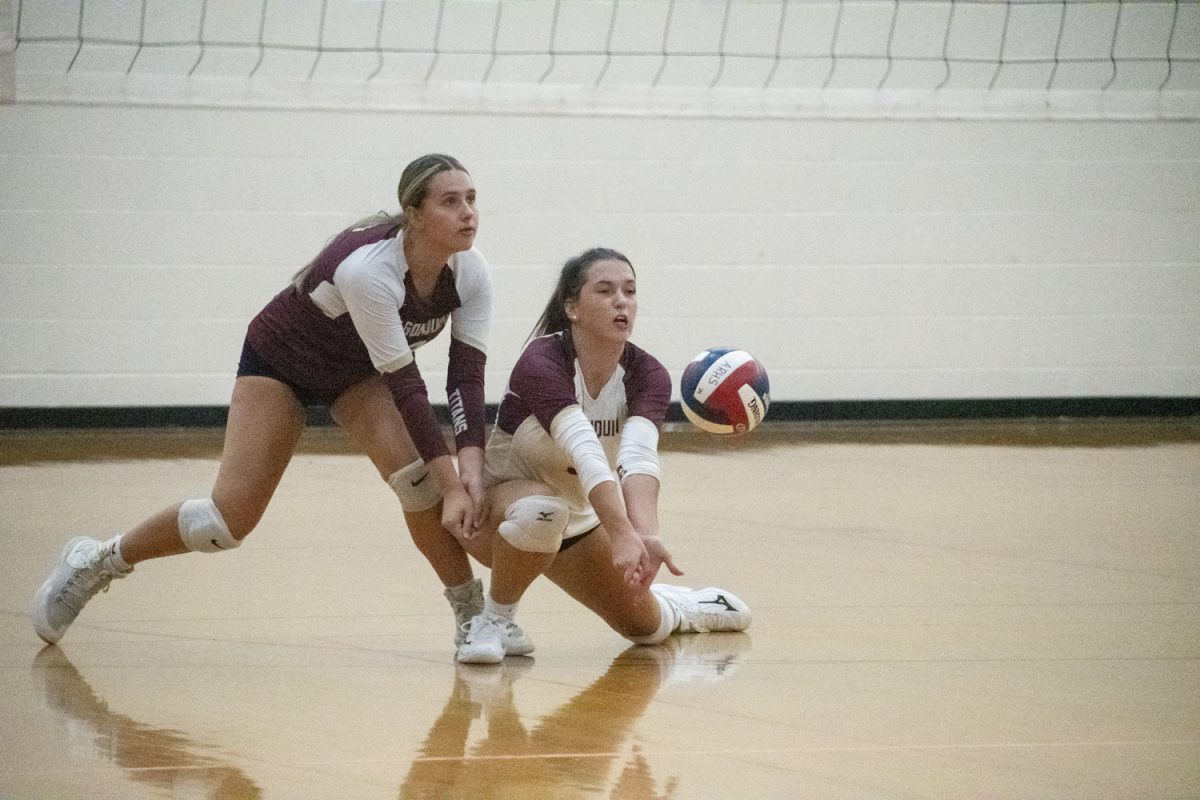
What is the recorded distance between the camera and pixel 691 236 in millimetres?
9305

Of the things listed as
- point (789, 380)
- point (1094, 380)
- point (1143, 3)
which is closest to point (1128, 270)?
point (1094, 380)

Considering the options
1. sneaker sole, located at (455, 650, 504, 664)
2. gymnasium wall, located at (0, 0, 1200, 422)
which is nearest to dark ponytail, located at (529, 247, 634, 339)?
sneaker sole, located at (455, 650, 504, 664)

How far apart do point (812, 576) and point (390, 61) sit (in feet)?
16.8

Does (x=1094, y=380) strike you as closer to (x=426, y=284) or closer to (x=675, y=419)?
(x=675, y=419)

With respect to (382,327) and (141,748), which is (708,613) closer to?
(382,327)

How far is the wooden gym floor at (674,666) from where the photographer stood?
2.69m

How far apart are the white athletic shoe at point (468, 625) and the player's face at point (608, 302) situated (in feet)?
2.45

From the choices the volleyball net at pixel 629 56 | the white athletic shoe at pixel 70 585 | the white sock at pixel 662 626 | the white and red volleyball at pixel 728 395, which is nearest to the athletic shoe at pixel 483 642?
the white sock at pixel 662 626

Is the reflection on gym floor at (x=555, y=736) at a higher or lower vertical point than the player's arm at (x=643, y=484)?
lower

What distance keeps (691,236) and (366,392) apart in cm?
565

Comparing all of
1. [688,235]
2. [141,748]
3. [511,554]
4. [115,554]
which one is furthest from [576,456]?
[688,235]

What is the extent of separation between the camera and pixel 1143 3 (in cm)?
940

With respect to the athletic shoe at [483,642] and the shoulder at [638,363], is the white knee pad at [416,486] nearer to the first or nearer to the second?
the athletic shoe at [483,642]

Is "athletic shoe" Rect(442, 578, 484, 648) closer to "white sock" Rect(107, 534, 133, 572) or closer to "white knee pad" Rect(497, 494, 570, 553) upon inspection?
"white knee pad" Rect(497, 494, 570, 553)
